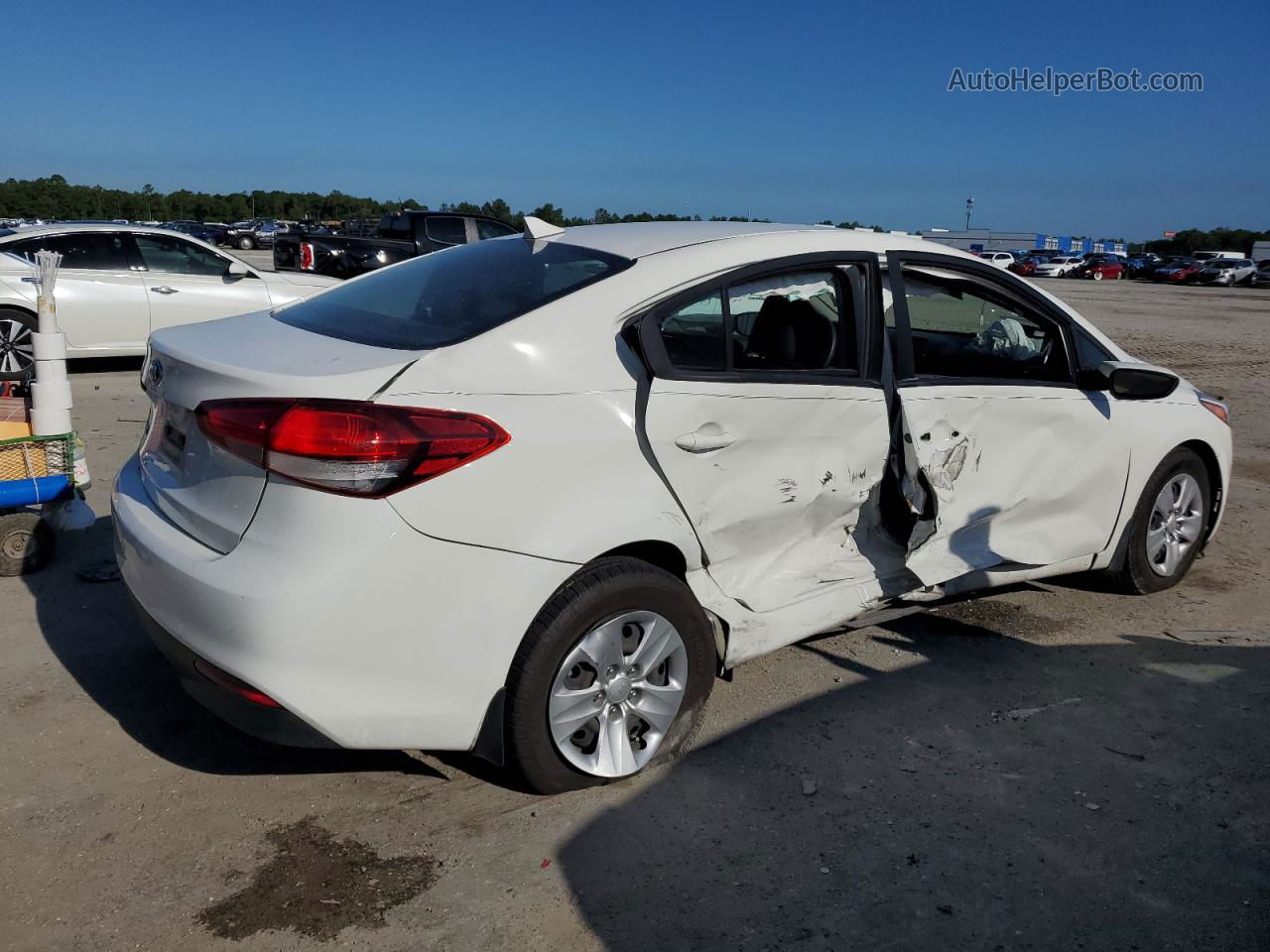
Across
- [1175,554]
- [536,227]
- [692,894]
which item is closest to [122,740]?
[692,894]

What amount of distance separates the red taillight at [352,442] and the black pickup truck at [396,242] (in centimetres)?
1453

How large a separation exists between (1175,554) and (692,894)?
3490 mm

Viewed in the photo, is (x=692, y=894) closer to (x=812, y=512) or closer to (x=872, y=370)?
(x=812, y=512)

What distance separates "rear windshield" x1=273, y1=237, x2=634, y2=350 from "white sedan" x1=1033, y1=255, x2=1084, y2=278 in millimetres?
57192

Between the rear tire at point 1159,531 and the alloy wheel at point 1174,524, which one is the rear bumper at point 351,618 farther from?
the alloy wheel at point 1174,524

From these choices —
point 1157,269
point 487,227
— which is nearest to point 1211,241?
point 1157,269

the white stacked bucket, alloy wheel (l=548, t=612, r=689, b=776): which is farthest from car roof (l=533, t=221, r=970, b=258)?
the white stacked bucket

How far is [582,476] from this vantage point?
9.66ft

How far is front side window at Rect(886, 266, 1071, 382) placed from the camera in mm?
4062

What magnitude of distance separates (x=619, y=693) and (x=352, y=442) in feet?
3.71

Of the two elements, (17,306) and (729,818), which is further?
(17,306)

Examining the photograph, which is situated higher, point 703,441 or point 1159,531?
point 703,441

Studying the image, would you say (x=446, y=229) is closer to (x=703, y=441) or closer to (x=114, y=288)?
(x=114, y=288)

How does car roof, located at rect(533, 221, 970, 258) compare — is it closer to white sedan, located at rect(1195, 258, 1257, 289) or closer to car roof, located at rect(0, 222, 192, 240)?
car roof, located at rect(0, 222, 192, 240)
